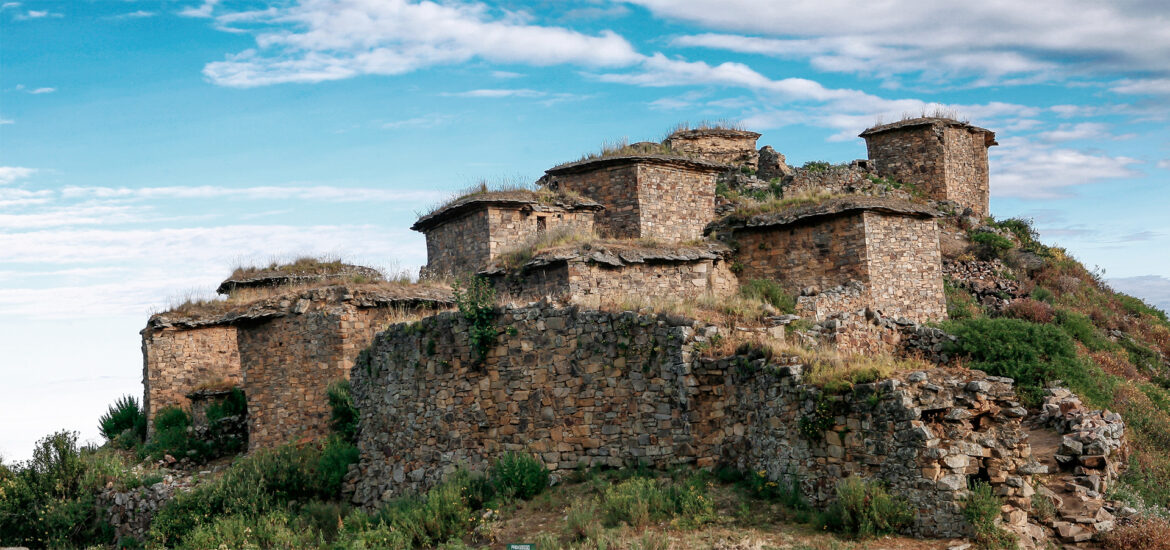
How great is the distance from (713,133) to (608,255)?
1231 centimetres

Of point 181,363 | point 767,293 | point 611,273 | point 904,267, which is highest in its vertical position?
point 611,273

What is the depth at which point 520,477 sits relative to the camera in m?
12.8

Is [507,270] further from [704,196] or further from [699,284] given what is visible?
[704,196]

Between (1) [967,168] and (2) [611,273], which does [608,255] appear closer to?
(2) [611,273]

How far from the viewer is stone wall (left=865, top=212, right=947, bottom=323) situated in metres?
22.8

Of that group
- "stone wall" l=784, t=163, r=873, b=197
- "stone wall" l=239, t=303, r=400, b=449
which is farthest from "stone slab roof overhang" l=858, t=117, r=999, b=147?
"stone wall" l=239, t=303, r=400, b=449

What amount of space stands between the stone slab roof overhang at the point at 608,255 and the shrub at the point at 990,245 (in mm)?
11778

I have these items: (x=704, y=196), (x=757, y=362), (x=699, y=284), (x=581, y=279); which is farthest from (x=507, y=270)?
(x=757, y=362)

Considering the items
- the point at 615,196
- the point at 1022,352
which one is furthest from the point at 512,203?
the point at 1022,352

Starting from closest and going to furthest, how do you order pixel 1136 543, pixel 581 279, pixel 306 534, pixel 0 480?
pixel 1136 543 < pixel 306 534 < pixel 0 480 < pixel 581 279

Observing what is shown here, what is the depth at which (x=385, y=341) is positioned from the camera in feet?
52.4

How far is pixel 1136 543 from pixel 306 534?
35.2 feet

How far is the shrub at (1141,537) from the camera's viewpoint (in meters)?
9.66

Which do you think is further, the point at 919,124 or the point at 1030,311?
the point at 919,124
